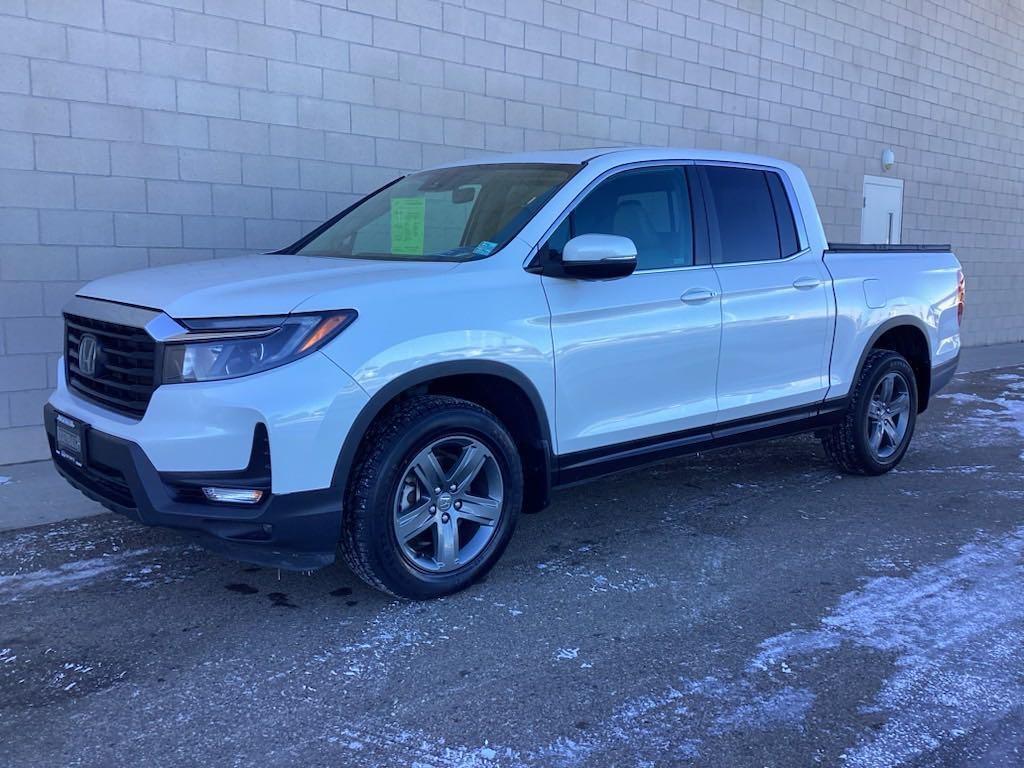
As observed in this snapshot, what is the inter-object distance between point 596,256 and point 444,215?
1.09 metres

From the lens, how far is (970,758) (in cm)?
290

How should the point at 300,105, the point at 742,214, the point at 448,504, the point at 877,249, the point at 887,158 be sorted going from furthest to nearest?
1. the point at 887,158
2. the point at 300,105
3. the point at 877,249
4. the point at 742,214
5. the point at 448,504

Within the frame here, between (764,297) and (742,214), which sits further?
(742,214)

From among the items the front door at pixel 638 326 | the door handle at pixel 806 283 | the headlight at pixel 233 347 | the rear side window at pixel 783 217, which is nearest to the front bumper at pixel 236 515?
the headlight at pixel 233 347

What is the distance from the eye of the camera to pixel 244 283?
12.2 feet

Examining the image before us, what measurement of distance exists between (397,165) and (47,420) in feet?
14.0

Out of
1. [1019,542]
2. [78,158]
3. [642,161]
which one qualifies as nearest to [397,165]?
[78,158]

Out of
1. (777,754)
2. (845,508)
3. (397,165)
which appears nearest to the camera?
(777,754)

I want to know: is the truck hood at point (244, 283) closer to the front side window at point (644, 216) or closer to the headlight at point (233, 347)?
the headlight at point (233, 347)

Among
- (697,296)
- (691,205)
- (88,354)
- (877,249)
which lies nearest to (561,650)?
(697,296)

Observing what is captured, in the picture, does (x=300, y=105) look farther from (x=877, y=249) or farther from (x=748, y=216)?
(x=877, y=249)

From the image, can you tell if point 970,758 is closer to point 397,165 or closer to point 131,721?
point 131,721

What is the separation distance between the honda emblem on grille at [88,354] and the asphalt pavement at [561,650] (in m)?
1.00

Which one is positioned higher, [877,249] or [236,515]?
[877,249]
